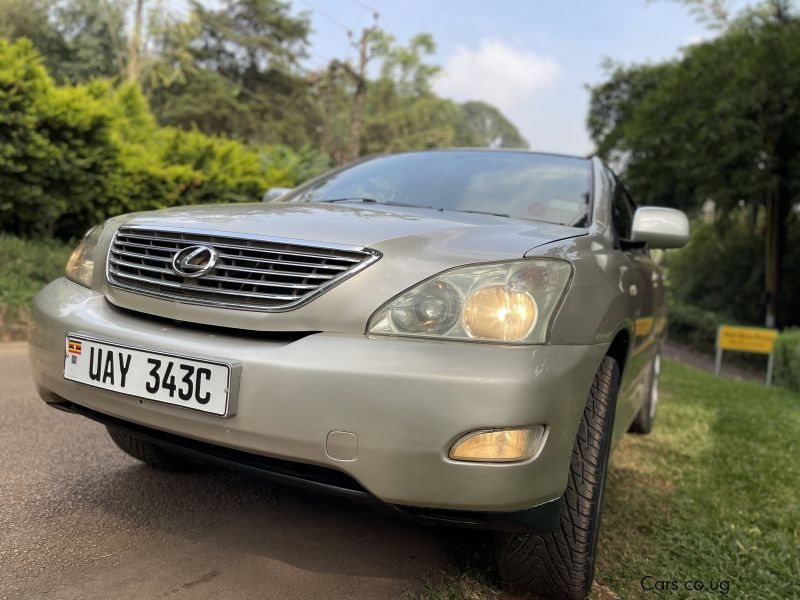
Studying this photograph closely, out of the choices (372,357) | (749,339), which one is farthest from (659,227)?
(749,339)

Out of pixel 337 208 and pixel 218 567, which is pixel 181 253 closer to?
pixel 337 208

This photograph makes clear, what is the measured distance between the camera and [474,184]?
2805 millimetres

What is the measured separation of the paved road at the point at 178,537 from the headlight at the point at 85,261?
0.80 meters

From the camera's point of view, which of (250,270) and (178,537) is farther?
(178,537)

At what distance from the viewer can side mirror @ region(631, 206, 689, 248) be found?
259cm

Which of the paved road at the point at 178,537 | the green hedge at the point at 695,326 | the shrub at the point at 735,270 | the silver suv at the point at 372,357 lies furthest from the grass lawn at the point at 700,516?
the shrub at the point at 735,270

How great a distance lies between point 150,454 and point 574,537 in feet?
5.51

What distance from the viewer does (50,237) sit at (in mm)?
6820

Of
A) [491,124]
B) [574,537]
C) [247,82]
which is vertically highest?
[491,124]

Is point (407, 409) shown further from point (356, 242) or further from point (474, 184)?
point (474, 184)

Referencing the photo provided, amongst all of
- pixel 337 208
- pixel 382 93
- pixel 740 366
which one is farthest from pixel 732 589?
pixel 382 93

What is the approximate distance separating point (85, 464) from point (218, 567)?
3.50 feet

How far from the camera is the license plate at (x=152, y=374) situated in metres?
1.61

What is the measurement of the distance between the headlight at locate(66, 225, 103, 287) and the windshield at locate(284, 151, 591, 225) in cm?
99
